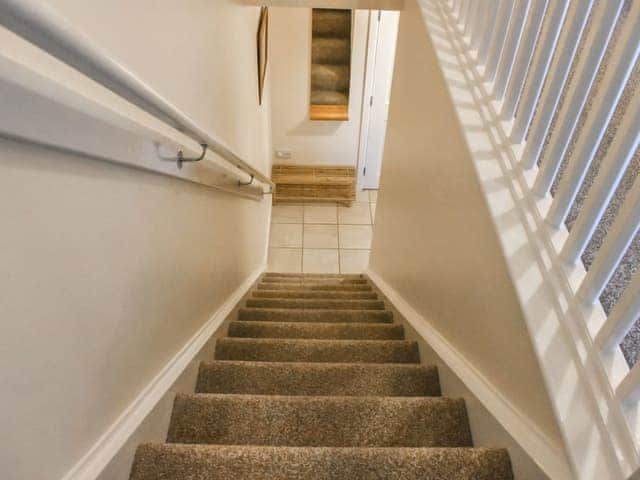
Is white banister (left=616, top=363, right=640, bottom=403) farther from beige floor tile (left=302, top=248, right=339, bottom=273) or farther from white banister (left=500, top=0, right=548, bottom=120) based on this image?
beige floor tile (left=302, top=248, right=339, bottom=273)

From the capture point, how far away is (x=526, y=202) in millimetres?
1020

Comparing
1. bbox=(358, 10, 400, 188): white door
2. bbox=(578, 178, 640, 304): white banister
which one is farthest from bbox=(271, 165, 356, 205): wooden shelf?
bbox=(578, 178, 640, 304): white banister

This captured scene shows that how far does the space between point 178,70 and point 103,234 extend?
709 mm

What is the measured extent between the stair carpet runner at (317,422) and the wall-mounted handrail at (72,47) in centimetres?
81

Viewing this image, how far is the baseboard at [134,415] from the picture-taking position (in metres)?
0.83

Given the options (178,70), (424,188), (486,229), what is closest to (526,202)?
(486,229)

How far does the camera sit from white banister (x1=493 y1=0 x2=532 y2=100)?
110cm

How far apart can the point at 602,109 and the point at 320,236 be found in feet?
13.1

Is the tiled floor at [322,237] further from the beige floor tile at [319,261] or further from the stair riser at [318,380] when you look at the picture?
the stair riser at [318,380]

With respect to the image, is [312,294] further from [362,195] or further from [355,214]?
A: [362,195]

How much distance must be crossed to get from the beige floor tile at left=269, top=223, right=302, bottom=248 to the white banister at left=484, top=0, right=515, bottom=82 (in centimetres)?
343

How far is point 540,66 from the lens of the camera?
100cm

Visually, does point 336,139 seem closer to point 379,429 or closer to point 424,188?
point 424,188

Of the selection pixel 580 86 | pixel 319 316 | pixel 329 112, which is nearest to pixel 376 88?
pixel 329 112
